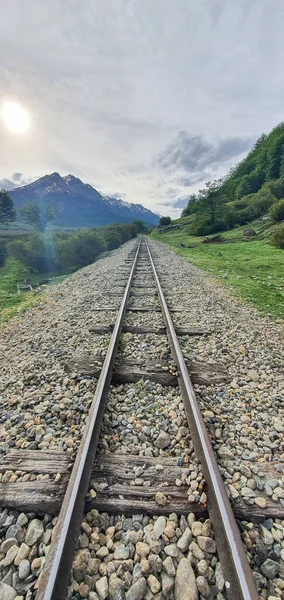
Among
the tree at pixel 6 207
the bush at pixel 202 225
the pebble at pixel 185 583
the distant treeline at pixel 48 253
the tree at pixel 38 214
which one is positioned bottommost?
the pebble at pixel 185 583

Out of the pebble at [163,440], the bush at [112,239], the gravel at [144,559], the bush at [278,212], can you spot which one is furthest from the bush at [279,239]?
the gravel at [144,559]

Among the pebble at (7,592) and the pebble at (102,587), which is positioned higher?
the pebble at (7,592)

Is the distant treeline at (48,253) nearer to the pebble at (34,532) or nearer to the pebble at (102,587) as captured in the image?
the pebble at (34,532)

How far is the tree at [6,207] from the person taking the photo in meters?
64.8

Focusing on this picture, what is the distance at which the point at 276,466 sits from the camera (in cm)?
278

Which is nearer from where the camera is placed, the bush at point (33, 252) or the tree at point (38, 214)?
the bush at point (33, 252)

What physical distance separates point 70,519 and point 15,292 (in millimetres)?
15101

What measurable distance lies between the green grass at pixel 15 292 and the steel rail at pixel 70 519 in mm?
6837

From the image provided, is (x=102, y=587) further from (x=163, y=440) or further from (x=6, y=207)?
(x=6, y=207)

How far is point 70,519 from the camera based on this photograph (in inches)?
82.6

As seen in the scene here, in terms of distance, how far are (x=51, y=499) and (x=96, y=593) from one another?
0.79 meters

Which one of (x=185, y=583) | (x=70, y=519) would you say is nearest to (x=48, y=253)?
(x=70, y=519)

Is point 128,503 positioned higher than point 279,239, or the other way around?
point 279,239

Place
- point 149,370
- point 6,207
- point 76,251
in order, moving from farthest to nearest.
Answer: point 6,207, point 76,251, point 149,370
